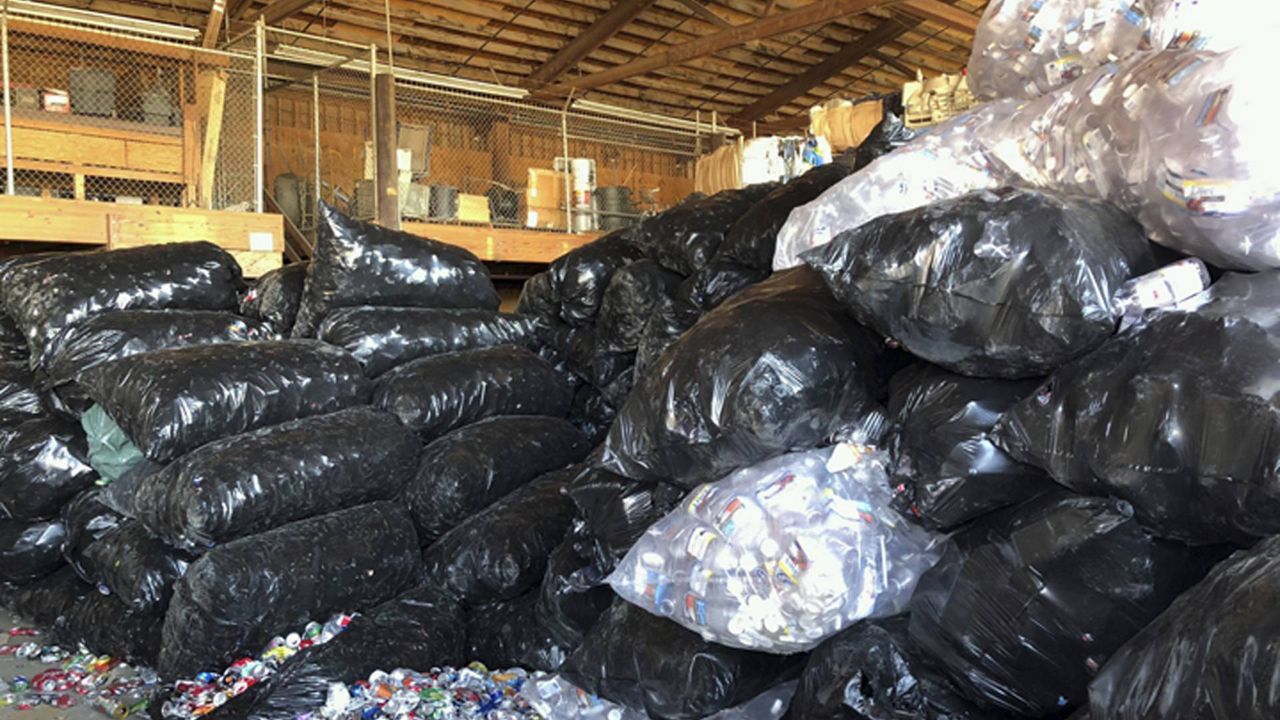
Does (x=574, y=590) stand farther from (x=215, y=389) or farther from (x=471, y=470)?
(x=215, y=389)

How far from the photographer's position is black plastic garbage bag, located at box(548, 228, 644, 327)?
12.7ft

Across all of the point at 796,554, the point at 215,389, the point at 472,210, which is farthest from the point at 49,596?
the point at 472,210

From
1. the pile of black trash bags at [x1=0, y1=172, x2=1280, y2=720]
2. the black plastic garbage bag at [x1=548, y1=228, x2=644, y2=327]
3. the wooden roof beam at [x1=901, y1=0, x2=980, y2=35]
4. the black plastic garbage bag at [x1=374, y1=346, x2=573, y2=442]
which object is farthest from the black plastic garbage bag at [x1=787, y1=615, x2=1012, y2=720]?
the wooden roof beam at [x1=901, y1=0, x2=980, y2=35]

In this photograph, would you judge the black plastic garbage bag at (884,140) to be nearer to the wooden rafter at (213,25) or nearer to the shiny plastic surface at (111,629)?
the shiny plastic surface at (111,629)

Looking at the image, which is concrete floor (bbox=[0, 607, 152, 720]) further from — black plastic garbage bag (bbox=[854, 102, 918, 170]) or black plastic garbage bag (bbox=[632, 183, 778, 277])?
black plastic garbage bag (bbox=[854, 102, 918, 170])

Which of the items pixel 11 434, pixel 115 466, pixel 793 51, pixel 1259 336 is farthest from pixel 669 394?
pixel 793 51

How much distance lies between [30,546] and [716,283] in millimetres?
2490

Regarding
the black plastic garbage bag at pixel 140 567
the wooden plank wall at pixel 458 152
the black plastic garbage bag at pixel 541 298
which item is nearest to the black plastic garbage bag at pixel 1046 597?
the black plastic garbage bag at pixel 140 567

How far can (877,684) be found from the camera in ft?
5.79

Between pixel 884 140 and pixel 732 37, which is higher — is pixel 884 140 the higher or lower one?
the lower one

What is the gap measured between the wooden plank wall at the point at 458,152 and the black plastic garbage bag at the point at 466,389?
6.75 meters

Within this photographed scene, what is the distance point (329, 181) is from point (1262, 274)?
9.29 metres

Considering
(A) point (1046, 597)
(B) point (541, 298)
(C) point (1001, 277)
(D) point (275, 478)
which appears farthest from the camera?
(B) point (541, 298)

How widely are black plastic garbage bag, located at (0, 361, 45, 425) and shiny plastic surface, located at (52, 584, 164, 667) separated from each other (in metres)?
0.75
